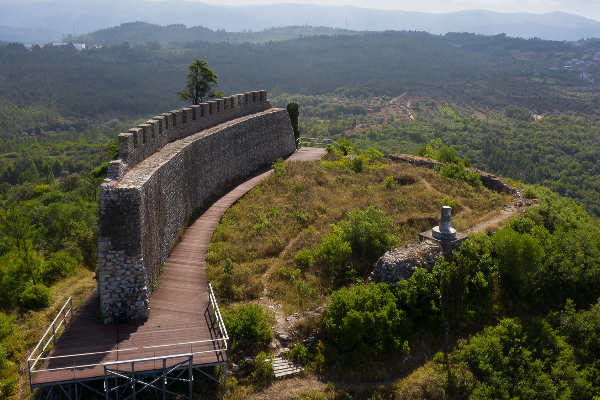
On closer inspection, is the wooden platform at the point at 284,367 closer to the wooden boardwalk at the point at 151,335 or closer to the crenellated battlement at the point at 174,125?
the wooden boardwalk at the point at 151,335

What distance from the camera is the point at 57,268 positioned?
14.9 m

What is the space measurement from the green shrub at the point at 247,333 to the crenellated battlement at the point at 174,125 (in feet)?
17.9

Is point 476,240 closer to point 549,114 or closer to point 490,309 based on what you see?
point 490,309

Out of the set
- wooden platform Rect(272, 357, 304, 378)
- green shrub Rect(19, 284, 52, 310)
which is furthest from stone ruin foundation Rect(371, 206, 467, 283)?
green shrub Rect(19, 284, 52, 310)

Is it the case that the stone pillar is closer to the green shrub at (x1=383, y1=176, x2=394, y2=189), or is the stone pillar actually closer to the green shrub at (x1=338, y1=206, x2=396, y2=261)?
the green shrub at (x1=338, y1=206, x2=396, y2=261)

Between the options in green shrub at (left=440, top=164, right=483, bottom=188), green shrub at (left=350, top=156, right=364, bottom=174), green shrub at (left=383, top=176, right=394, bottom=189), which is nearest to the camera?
green shrub at (left=383, top=176, right=394, bottom=189)

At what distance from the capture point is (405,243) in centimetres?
1455

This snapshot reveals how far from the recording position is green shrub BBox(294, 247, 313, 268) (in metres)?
14.4

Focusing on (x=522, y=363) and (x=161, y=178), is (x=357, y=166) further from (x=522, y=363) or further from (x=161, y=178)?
(x=522, y=363)

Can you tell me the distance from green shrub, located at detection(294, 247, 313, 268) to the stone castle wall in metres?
4.57

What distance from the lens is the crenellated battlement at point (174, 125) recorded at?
13219 mm

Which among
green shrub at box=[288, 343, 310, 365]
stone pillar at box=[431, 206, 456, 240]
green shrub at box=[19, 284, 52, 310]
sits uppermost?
stone pillar at box=[431, 206, 456, 240]

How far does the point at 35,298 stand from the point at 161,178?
5.24 metres

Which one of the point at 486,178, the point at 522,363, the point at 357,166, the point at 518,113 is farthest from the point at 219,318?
the point at 518,113
